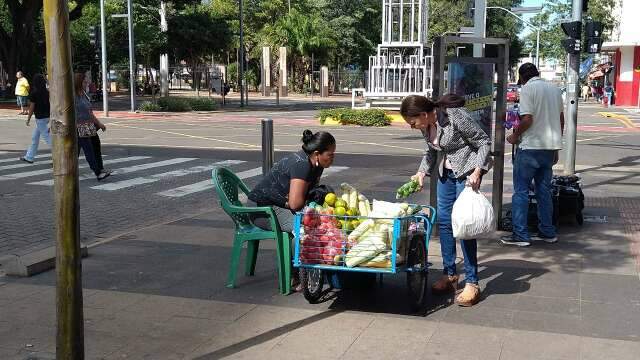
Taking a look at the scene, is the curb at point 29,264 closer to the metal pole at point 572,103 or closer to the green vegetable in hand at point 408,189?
the green vegetable in hand at point 408,189

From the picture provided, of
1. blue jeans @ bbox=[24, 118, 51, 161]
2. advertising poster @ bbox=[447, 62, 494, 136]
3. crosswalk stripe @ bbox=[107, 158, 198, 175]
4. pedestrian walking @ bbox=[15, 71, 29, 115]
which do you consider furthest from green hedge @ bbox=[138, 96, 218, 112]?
advertising poster @ bbox=[447, 62, 494, 136]

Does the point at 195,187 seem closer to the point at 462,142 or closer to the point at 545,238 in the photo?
the point at 545,238

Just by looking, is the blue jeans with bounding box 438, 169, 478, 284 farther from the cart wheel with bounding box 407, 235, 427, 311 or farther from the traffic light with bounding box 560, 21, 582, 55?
the traffic light with bounding box 560, 21, 582, 55

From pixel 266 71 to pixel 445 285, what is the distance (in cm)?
5406

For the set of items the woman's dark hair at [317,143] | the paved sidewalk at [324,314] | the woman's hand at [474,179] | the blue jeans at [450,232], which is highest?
the woman's dark hair at [317,143]

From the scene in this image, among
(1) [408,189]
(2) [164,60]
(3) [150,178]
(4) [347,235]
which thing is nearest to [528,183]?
(1) [408,189]

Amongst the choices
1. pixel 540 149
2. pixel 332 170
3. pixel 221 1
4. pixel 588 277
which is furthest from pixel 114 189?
pixel 221 1

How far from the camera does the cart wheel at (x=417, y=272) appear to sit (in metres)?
5.11

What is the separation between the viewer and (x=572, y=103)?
13.0m

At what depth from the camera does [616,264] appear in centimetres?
673

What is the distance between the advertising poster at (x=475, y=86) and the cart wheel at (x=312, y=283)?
2.88 meters

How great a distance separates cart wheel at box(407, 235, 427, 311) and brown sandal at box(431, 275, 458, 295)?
1.27ft

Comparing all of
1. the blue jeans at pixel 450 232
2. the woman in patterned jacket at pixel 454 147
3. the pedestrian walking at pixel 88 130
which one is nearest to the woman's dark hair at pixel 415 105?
the woman in patterned jacket at pixel 454 147

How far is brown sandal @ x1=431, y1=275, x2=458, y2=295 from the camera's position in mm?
5719
